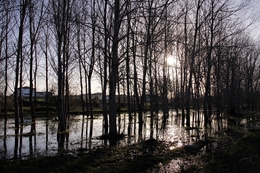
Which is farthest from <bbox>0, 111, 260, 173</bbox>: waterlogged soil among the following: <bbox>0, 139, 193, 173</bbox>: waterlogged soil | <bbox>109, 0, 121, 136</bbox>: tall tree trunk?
<bbox>109, 0, 121, 136</bbox>: tall tree trunk

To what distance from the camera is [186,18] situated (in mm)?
22156

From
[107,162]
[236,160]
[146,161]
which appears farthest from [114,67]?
[236,160]

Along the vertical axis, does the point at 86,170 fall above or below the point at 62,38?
below

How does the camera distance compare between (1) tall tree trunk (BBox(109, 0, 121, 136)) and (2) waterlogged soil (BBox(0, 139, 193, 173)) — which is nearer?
(2) waterlogged soil (BBox(0, 139, 193, 173))

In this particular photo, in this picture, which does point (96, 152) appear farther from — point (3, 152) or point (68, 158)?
point (3, 152)

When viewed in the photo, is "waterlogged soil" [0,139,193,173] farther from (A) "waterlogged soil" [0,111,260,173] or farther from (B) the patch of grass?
(B) the patch of grass

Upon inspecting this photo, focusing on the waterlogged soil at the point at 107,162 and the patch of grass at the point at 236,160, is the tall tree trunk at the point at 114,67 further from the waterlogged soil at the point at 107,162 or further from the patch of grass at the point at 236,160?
the patch of grass at the point at 236,160

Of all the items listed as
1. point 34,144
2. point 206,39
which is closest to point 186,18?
point 206,39

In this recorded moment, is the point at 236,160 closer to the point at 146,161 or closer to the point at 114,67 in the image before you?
the point at 146,161

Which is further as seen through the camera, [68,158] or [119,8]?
[119,8]

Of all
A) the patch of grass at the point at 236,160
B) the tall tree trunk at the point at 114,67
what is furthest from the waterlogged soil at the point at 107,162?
the tall tree trunk at the point at 114,67

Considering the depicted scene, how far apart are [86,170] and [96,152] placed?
2.17 m

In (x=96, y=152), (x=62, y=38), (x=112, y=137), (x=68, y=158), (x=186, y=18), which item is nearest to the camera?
(x=68, y=158)

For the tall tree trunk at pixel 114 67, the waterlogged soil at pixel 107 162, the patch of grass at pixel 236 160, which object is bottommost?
the waterlogged soil at pixel 107 162
